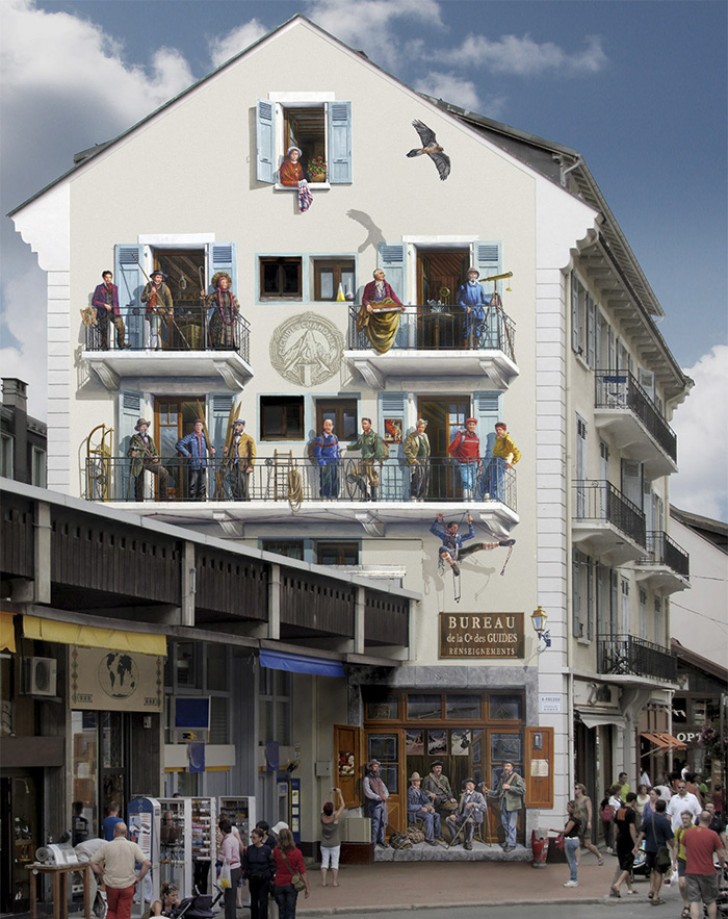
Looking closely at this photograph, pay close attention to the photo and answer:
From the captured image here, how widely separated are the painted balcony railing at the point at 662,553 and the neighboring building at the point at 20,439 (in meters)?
16.0

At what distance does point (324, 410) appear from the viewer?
39.3 meters

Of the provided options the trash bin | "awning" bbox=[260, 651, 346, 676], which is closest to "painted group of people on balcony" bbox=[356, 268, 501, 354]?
"awning" bbox=[260, 651, 346, 676]

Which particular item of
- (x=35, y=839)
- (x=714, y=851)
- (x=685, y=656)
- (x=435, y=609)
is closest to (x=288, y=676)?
(x=435, y=609)

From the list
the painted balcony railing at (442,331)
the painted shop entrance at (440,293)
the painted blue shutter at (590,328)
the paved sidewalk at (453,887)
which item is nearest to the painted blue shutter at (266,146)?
the painted shop entrance at (440,293)

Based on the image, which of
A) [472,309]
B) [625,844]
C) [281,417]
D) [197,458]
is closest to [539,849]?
[625,844]

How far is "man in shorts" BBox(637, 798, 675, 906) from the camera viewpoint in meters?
29.4

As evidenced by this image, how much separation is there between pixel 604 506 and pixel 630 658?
451 cm

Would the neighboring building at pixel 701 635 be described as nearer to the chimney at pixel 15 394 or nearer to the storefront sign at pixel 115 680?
the chimney at pixel 15 394

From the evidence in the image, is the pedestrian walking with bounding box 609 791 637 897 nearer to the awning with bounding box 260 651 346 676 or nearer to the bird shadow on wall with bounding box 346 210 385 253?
the awning with bounding box 260 651 346 676

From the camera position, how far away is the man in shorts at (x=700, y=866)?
25.1 m

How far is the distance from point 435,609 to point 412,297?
6341mm

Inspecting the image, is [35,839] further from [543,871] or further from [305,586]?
[543,871]

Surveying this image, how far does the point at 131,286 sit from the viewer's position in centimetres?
3934

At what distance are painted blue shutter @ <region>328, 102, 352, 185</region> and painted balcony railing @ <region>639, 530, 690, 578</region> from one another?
615 inches
